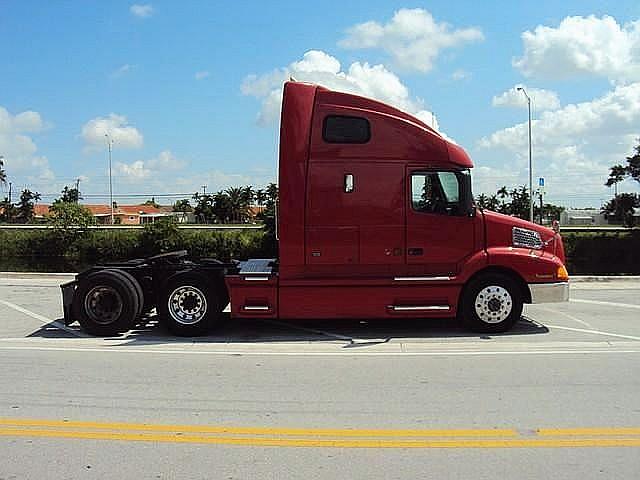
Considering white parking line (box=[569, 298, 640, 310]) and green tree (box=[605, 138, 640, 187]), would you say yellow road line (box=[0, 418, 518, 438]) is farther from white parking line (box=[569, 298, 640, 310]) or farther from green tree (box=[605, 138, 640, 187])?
green tree (box=[605, 138, 640, 187])

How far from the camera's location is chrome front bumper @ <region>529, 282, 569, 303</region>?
404 inches

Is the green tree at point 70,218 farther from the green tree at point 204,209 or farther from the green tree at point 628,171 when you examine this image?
the green tree at point 204,209

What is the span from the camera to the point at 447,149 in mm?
10281

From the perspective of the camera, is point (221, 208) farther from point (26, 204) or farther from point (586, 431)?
point (586, 431)

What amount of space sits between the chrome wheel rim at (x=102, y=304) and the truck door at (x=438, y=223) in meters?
4.56

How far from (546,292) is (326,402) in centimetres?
498

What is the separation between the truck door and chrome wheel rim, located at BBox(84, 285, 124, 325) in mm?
4557

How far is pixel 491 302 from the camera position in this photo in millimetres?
10203

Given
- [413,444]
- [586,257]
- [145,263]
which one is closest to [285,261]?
[145,263]

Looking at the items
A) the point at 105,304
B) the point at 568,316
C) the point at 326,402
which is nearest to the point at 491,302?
the point at 568,316

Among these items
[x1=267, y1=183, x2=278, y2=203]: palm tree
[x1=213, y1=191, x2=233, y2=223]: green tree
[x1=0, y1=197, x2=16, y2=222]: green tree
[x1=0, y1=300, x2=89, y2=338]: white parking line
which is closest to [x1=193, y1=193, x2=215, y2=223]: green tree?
[x1=213, y1=191, x2=233, y2=223]: green tree

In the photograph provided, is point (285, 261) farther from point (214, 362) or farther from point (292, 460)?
point (292, 460)

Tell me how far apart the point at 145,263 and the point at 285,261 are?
A: 8.48 feet

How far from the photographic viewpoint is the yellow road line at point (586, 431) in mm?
5633
